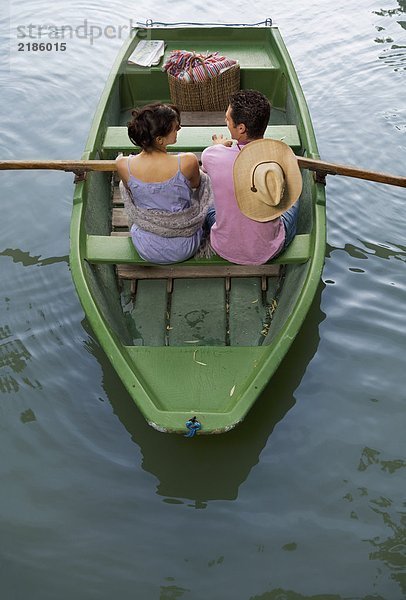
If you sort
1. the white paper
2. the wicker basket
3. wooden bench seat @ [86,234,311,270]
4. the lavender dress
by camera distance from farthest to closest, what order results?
1. the white paper
2. the wicker basket
3. wooden bench seat @ [86,234,311,270]
4. the lavender dress

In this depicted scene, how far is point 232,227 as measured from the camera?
3.64 metres

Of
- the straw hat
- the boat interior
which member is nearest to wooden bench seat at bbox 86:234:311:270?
the boat interior

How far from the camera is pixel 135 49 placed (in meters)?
6.34

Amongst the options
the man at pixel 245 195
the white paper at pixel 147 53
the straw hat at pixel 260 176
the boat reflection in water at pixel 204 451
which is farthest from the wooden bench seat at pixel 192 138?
the boat reflection in water at pixel 204 451

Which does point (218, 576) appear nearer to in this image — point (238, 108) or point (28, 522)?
point (28, 522)

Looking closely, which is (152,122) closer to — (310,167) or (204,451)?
(310,167)

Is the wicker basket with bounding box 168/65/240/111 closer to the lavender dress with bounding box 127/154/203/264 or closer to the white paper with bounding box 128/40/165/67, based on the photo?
the white paper with bounding box 128/40/165/67

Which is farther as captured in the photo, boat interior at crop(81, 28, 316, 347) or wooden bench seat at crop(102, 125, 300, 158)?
wooden bench seat at crop(102, 125, 300, 158)

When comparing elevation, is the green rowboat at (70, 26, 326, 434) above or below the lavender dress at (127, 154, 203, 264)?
below

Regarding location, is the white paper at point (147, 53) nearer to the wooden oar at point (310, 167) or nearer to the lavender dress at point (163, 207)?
the wooden oar at point (310, 167)

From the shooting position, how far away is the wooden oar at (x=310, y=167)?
3.99 m

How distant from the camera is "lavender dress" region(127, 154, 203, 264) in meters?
3.55

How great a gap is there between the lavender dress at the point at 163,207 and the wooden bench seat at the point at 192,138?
0.98 metres

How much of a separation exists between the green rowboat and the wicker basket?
1.77 feet
